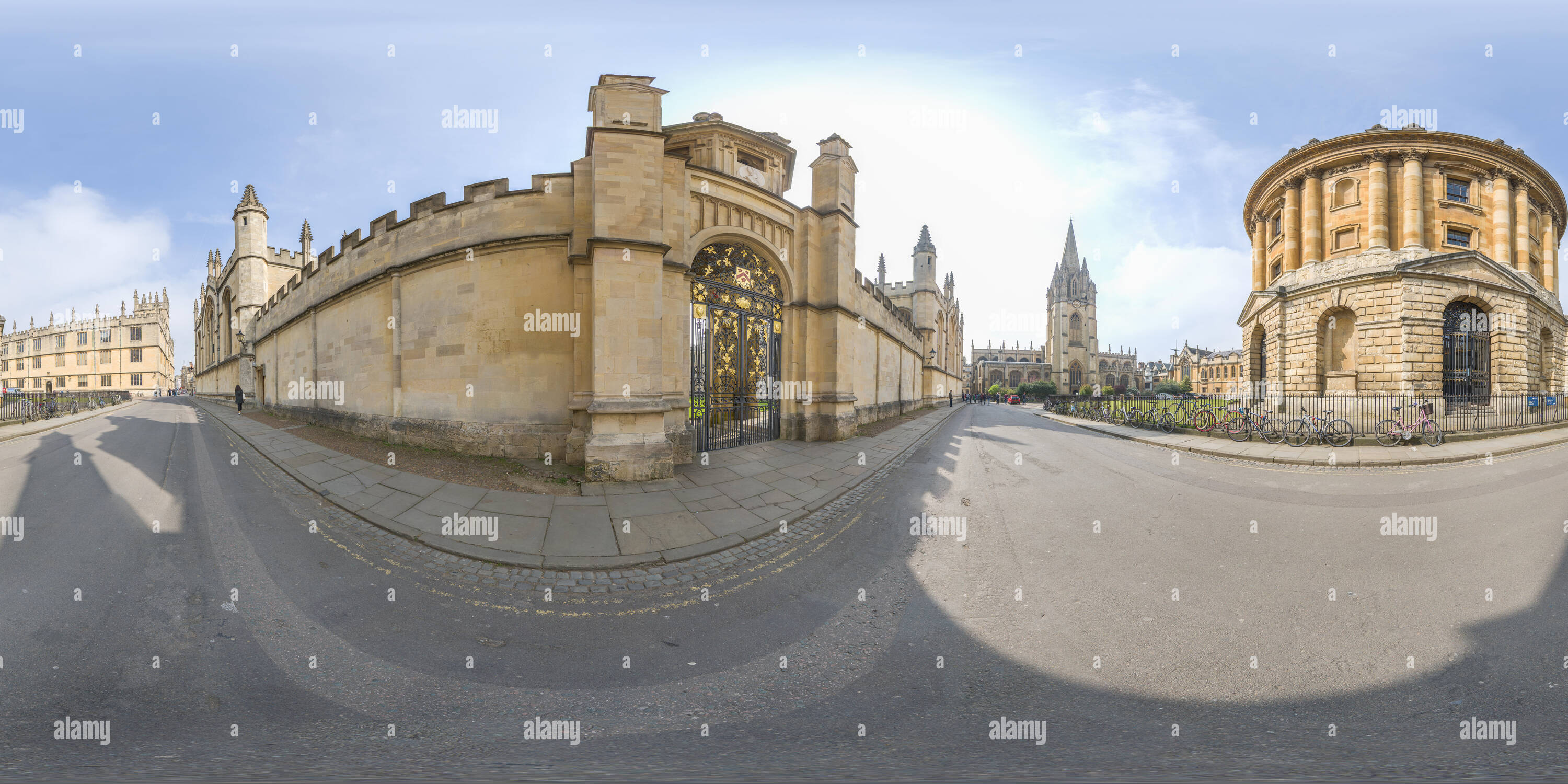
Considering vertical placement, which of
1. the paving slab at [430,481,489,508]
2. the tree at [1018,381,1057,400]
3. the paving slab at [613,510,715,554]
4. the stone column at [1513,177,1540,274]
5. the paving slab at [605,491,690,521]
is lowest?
the paving slab at [613,510,715,554]

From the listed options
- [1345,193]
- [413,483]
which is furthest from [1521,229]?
[413,483]

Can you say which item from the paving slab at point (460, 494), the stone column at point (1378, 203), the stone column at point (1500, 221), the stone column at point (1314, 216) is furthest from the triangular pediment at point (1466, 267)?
the paving slab at point (460, 494)

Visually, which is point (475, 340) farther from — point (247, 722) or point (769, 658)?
point (769, 658)

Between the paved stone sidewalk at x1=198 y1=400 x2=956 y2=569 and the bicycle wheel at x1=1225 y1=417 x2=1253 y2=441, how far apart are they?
38.7 feet

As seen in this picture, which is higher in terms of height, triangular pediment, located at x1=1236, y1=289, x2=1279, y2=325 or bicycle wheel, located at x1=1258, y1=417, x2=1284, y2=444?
triangular pediment, located at x1=1236, y1=289, x2=1279, y2=325

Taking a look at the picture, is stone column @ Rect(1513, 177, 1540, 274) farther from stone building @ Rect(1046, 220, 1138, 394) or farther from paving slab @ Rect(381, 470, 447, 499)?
stone building @ Rect(1046, 220, 1138, 394)

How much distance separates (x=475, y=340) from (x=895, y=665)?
33.1 feet

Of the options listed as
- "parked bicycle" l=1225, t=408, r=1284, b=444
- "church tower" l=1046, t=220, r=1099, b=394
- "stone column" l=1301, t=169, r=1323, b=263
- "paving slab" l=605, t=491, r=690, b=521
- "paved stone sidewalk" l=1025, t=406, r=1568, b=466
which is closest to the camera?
"paving slab" l=605, t=491, r=690, b=521

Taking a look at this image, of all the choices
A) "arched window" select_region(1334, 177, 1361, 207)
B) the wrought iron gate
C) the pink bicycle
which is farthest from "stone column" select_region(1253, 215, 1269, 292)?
the pink bicycle

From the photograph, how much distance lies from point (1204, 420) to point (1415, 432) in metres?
4.24

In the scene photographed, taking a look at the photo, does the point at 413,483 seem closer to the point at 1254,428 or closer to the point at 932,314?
the point at 1254,428

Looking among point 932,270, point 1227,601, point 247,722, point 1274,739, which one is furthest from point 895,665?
point 932,270

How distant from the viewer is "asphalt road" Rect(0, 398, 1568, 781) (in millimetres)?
2729

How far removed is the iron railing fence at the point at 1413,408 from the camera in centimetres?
1467
